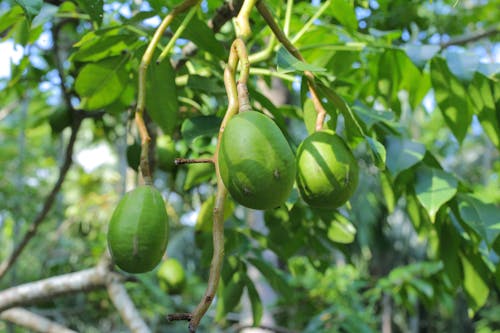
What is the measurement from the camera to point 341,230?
168 cm

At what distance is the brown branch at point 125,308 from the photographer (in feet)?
6.59

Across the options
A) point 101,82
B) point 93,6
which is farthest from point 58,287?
point 93,6

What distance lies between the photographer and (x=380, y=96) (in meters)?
1.75

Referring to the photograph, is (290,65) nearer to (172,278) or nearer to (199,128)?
(199,128)

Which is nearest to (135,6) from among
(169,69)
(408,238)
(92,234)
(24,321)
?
(169,69)

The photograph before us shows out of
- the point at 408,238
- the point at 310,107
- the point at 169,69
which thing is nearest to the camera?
the point at 310,107

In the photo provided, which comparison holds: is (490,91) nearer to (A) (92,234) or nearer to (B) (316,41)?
(B) (316,41)

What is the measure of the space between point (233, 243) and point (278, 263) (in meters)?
1.35

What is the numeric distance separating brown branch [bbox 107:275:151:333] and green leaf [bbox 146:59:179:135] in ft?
2.73

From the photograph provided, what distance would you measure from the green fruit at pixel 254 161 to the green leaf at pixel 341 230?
875 mm

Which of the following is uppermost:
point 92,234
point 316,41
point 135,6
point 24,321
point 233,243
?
point 316,41

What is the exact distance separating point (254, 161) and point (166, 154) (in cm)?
95

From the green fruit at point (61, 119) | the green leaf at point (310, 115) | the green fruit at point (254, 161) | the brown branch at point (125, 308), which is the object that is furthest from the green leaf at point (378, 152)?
the green fruit at point (61, 119)

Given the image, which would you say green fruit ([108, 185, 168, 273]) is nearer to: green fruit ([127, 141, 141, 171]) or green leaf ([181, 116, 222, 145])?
green leaf ([181, 116, 222, 145])
